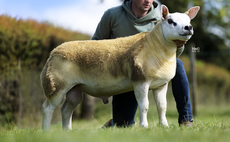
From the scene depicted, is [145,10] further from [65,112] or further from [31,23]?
[31,23]

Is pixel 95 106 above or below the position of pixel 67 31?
below

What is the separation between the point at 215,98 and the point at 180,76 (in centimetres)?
1077

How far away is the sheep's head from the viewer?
10.8 feet

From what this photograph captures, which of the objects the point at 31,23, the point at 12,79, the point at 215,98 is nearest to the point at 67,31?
the point at 31,23

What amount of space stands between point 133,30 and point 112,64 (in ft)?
2.98

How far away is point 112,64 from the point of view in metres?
3.63

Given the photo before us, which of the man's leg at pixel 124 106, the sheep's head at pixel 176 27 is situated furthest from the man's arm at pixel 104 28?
the sheep's head at pixel 176 27

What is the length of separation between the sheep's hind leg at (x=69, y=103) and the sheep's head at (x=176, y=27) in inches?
59.0

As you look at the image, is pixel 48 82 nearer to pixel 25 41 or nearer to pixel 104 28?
pixel 104 28

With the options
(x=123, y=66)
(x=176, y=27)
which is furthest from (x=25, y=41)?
(x=176, y=27)

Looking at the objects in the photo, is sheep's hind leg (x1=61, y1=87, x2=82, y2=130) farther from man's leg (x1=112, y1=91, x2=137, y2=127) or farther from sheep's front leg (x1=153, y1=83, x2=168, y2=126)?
sheep's front leg (x1=153, y1=83, x2=168, y2=126)

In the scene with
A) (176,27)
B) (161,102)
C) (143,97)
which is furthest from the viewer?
(161,102)

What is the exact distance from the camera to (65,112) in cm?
418

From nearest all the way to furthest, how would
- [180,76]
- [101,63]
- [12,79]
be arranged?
1. [101,63]
2. [180,76]
3. [12,79]
